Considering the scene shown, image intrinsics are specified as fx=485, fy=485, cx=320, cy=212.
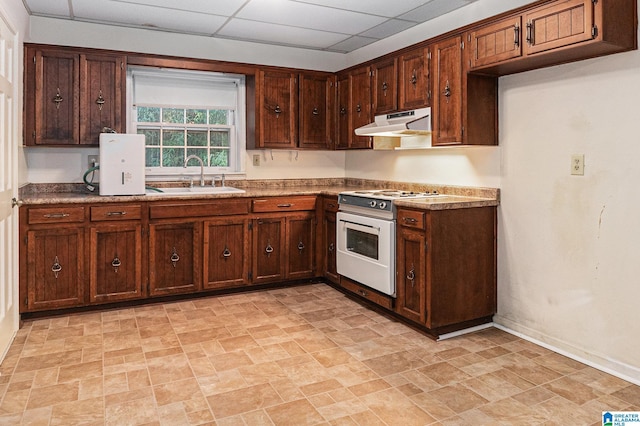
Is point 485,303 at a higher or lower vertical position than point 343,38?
lower

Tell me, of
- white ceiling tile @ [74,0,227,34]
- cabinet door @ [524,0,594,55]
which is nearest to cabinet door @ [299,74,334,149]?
white ceiling tile @ [74,0,227,34]

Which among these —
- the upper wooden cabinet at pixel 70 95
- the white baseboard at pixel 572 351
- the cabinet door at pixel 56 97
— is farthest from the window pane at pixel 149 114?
the white baseboard at pixel 572 351

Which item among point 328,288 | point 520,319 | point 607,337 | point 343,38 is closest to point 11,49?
point 343,38

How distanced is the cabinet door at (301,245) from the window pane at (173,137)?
136cm

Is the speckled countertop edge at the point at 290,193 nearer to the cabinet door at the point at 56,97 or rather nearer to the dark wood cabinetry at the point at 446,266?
the dark wood cabinetry at the point at 446,266

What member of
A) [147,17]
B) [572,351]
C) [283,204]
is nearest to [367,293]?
[283,204]

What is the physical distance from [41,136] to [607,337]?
4.32m

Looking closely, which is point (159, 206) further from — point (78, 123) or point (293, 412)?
point (293, 412)

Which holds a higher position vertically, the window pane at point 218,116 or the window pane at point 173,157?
the window pane at point 218,116

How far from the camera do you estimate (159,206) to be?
4.02 m

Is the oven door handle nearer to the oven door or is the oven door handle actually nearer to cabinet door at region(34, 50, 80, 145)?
the oven door

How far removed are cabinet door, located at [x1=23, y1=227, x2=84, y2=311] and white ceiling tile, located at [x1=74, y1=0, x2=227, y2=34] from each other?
68.6 inches

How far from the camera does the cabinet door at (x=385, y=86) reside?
416 cm

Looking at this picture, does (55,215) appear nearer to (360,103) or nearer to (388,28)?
(360,103)
